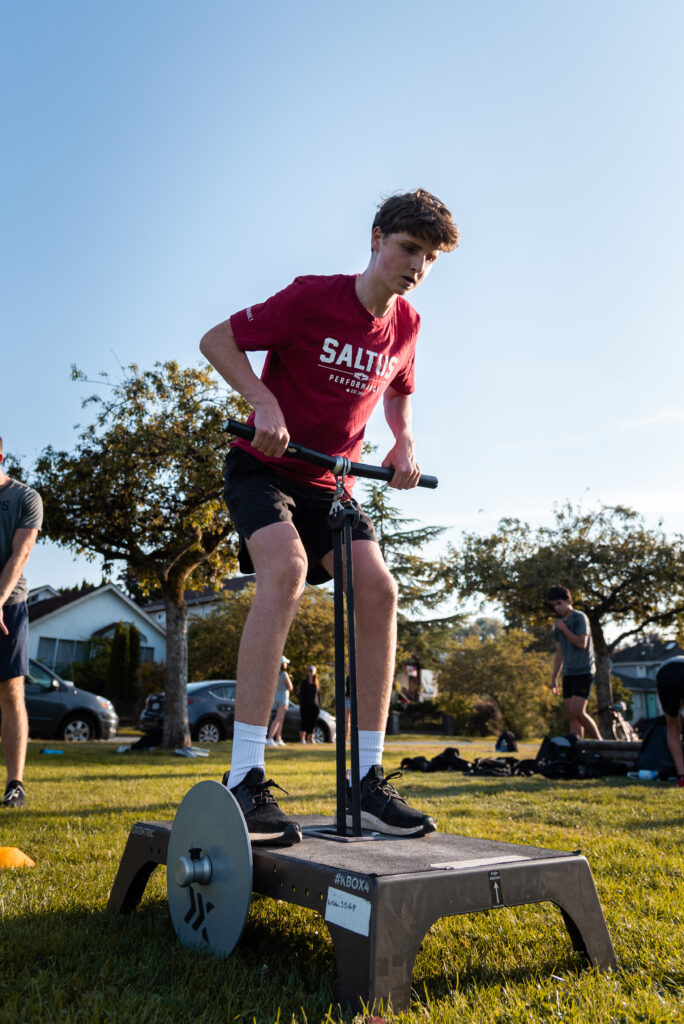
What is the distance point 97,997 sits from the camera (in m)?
1.80

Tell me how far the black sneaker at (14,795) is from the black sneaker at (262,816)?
10.7 ft

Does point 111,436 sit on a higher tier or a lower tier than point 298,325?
higher

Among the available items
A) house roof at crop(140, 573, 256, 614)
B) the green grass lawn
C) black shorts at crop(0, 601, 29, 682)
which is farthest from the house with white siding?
the green grass lawn

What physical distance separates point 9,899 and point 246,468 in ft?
5.58

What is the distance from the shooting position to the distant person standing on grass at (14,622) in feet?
16.8

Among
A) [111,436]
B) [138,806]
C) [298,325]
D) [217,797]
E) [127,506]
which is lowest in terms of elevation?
[138,806]

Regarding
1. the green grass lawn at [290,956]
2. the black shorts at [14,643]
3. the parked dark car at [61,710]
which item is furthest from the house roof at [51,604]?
the green grass lawn at [290,956]

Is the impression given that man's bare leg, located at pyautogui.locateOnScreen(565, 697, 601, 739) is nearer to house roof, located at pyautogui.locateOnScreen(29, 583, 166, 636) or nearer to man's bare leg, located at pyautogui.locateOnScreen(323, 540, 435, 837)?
man's bare leg, located at pyautogui.locateOnScreen(323, 540, 435, 837)

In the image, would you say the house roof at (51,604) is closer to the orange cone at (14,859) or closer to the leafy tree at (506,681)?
the leafy tree at (506,681)

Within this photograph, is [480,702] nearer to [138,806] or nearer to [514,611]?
[514,611]

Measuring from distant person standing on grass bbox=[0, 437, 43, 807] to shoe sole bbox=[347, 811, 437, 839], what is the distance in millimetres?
3220

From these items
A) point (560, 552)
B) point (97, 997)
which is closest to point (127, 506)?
point (560, 552)

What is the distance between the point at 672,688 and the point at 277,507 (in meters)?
6.11

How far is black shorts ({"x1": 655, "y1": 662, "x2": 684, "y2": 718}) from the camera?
24.9 ft
